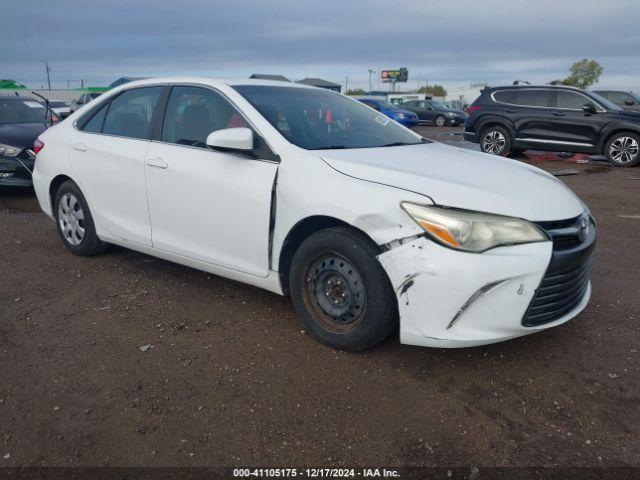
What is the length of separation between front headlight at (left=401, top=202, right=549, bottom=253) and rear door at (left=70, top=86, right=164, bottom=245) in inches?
88.1

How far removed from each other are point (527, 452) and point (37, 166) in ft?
15.4

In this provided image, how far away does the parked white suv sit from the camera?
2.67 metres

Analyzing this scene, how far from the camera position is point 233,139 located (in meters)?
3.22

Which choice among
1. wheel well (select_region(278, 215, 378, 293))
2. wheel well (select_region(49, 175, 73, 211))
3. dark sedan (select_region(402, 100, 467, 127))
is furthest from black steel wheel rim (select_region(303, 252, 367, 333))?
dark sedan (select_region(402, 100, 467, 127))

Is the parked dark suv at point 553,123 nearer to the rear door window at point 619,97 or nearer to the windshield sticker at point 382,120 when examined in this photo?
the rear door window at point 619,97

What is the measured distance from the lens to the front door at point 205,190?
3.33 metres

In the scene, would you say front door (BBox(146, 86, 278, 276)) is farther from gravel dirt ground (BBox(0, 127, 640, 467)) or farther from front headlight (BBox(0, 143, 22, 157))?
front headlight (BBox(0, 143, 22, 157))

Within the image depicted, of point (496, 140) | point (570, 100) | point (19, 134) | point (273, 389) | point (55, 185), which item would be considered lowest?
point (273, 389)

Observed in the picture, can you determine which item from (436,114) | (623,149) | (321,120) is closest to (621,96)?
(623,149)

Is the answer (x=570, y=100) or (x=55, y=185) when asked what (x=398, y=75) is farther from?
(x=55, y=185)

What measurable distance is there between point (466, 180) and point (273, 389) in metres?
1.52

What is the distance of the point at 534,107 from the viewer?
12234 mm

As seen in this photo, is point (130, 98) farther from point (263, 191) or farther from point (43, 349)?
point (43, 349)

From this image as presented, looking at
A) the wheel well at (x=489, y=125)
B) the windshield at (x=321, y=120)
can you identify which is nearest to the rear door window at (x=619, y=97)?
the wheel well at (x=489, y=125)
